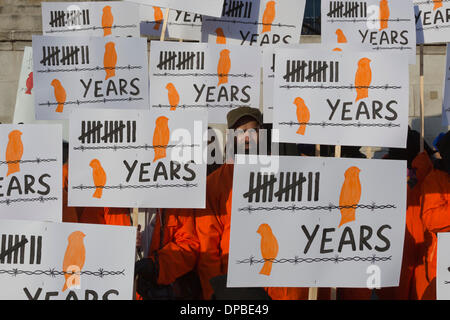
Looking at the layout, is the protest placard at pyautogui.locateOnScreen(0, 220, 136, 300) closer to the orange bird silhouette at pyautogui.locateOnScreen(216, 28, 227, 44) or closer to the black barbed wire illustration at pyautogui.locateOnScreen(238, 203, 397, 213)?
the black barbed wire illustration at pyautogui.locateOnScreen(238, 203, 397, 213)

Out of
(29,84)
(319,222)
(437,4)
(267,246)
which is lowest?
(267,246)

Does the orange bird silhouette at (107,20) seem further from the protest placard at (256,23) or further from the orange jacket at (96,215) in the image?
the orange jacket at (96,215)

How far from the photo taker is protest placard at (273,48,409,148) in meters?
3.97

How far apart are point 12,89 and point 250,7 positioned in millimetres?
4489

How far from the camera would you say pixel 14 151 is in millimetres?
3900

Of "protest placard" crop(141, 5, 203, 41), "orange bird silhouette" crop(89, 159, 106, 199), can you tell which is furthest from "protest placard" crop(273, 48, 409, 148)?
"protest placard" crop(141, 5, 203, 41)

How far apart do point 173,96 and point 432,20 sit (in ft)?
7.60

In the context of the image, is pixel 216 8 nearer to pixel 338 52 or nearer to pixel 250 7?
pixel 250 7

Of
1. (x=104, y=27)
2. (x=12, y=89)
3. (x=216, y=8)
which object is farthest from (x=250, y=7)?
(x=12, y=89)

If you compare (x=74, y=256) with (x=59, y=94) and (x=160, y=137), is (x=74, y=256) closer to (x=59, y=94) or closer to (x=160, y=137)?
(x=160, y=137)

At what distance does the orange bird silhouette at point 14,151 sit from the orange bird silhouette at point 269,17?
2.90m

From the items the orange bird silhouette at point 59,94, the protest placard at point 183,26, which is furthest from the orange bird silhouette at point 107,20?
the orange bird silhouette at point 59,94

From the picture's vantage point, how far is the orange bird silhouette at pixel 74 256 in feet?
11.9

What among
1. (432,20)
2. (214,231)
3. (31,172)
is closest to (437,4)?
(432,20)
